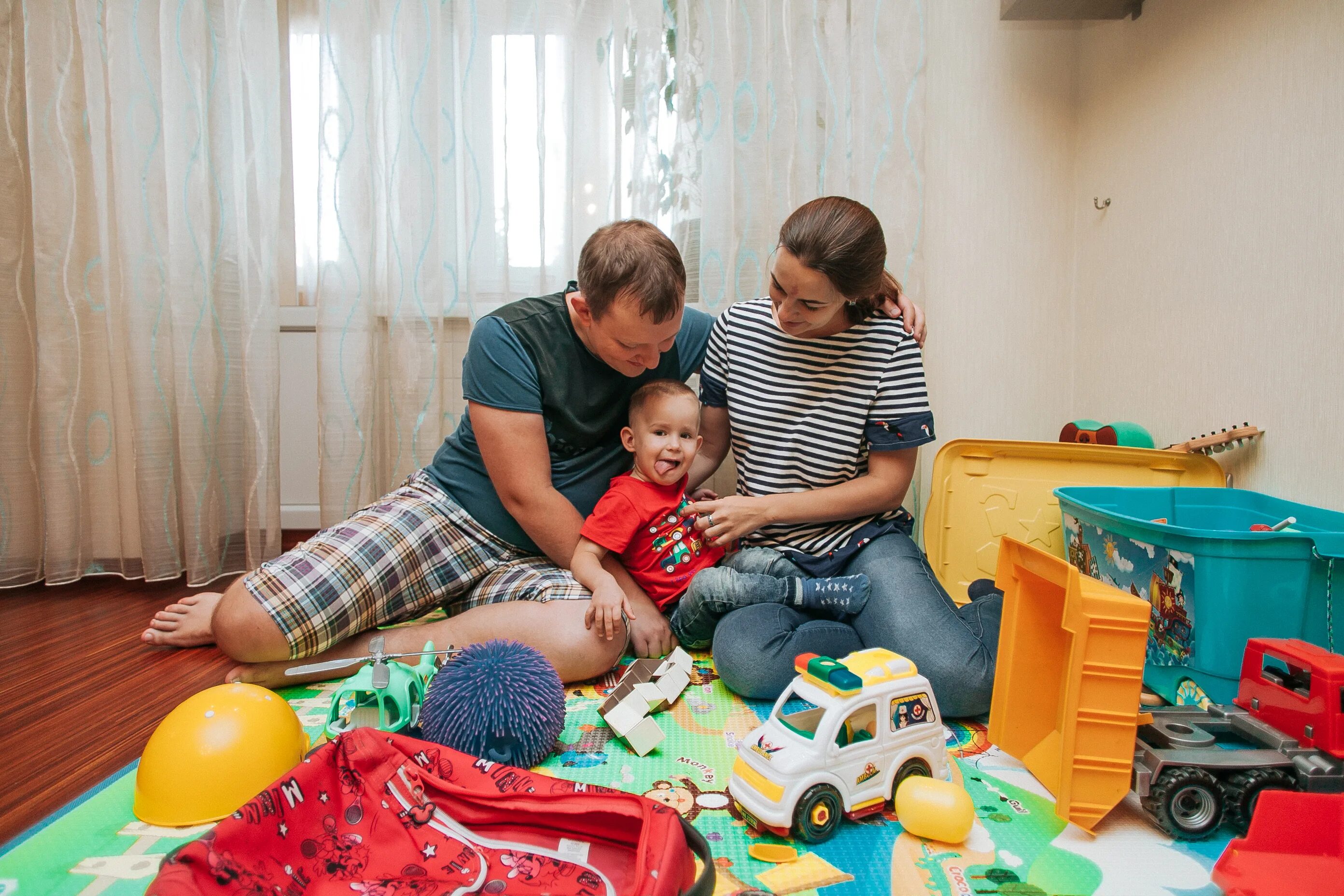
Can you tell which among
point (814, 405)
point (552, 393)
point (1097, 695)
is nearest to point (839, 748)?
point (1097, 695)

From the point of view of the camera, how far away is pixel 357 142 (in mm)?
1516

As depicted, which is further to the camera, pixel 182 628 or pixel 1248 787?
pixel 182 628

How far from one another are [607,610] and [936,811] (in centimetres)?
50

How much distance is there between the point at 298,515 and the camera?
1898mm

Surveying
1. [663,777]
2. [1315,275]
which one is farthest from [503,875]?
[1315,275]

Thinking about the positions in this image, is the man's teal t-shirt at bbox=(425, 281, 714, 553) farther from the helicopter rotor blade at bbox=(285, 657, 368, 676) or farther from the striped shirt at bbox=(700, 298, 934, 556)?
the helicopter rotor blade at bbox=(285, 657, 368, 676)

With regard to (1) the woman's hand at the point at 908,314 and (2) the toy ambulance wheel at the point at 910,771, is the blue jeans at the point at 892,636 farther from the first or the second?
(1) the woman's hand at the point at 908,314

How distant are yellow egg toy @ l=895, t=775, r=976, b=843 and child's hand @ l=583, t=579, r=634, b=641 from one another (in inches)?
17.7

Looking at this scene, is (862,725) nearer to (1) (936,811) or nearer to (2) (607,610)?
(1) (936,811)

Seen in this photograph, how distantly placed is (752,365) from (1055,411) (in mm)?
785

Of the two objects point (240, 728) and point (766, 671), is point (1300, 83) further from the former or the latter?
point (240, 728)

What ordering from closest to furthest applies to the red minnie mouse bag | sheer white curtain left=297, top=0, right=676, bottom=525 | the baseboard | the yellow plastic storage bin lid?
the red minnie mouse bag
the yellow plastic storage bin lid
sheer white curtain left=297, top=0, right=676, bottom=525
the baseboard

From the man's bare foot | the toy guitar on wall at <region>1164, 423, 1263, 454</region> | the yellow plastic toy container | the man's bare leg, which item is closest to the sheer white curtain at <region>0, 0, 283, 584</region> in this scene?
the man's bare foot

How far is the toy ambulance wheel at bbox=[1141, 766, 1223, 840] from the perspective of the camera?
27.8 inches
